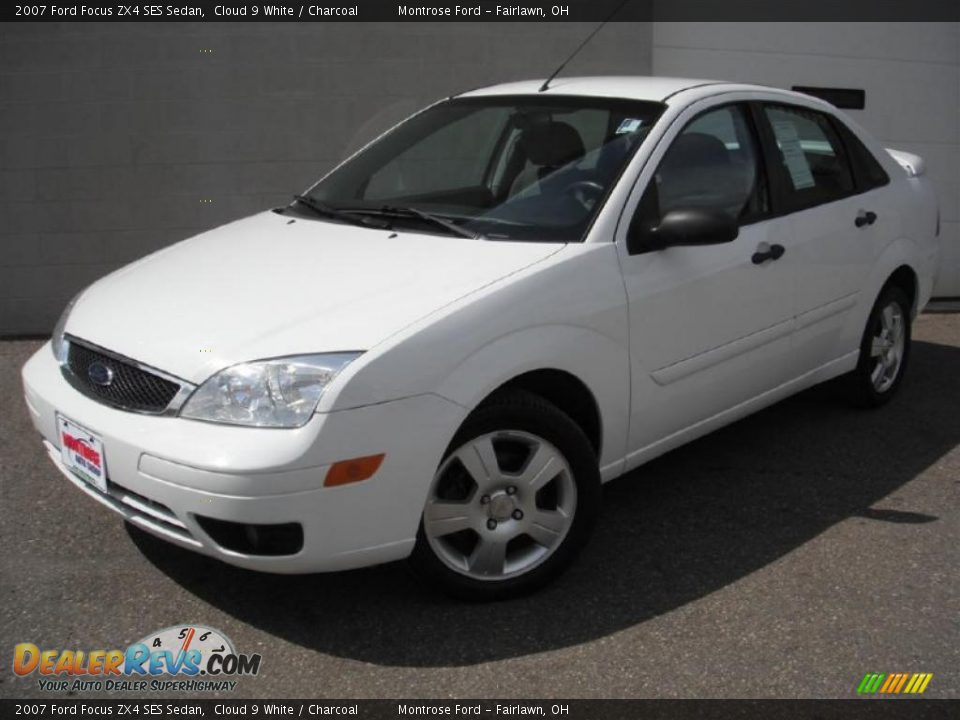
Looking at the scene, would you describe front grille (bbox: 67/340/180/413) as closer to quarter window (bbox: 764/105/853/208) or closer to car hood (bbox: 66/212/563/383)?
car hood (bbox: 66/212/563/383)

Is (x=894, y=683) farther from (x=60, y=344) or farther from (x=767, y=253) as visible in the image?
(x=60, y=344)

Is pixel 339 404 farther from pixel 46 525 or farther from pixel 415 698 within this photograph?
pixel 46 525

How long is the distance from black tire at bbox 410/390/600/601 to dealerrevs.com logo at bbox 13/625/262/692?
0.59 metres

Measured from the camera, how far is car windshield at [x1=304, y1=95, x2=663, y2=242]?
3.63 metres

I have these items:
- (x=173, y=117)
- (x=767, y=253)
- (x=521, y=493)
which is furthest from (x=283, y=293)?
(x=173, y=117)

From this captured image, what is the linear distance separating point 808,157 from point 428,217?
1.82m

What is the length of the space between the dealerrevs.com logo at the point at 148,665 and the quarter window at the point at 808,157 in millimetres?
2762

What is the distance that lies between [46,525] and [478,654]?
1838 mm

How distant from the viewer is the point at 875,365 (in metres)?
5.14

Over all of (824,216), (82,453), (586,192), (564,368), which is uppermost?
(586,192)

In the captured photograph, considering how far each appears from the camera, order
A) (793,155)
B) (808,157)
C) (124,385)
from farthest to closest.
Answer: (808,157), (793,155), (124,385)

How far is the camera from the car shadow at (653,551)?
10.5ft

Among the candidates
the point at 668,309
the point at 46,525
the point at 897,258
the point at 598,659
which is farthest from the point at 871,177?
the point at 46,525

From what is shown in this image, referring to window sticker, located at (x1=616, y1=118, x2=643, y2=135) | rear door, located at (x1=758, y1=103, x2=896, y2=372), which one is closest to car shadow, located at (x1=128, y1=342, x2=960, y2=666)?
rear door, located at (x1=758, y1=103, x2=896, y2=372)
